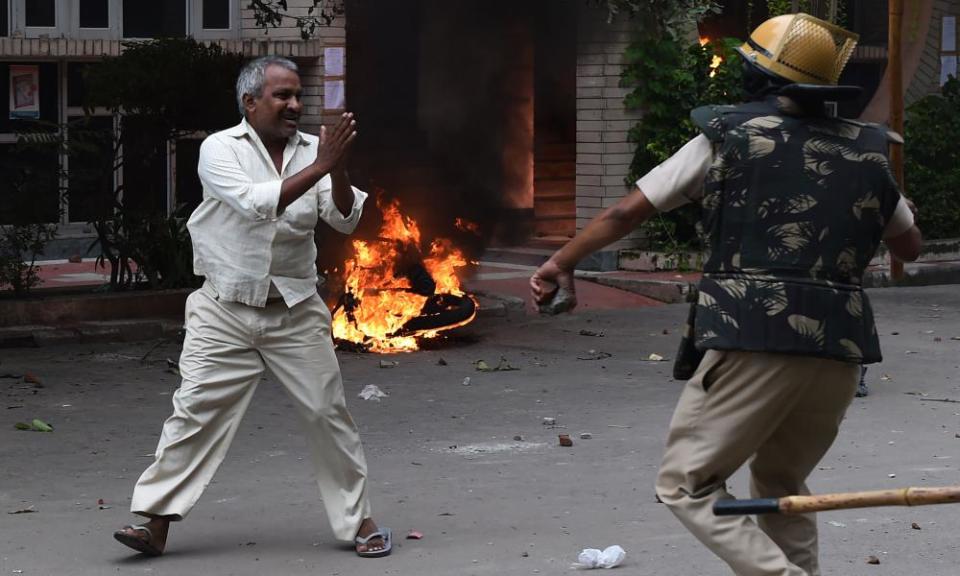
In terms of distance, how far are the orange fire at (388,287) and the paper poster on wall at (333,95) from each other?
3.25 m

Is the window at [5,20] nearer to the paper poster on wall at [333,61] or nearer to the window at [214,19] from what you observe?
the window at [214,19]

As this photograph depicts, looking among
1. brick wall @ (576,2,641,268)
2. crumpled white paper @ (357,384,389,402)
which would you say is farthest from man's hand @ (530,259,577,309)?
brick wall @ (576,2,641,268)

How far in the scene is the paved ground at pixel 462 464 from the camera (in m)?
5.95

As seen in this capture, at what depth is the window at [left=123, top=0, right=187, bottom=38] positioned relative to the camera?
14.6m

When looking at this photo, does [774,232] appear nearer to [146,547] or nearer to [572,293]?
[572,293]

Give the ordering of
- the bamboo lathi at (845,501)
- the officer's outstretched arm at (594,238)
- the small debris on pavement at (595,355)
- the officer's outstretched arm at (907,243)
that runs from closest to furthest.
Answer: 1. the bamboo lathi at (845,501)
2. the officer's outstretched arm at (594,238)
3. the officer's outstretched arm at (907,243)
4. the small debris on pavement at (595,355)

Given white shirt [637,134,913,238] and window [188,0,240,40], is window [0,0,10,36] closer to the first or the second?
window [188,0,240,40]

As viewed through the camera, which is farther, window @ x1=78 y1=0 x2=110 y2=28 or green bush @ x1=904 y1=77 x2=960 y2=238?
green bush @ x1=904 y1=77 x2=960 y2=238

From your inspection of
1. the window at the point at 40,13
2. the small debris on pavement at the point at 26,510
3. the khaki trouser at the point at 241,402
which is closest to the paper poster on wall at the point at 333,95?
the window at the point at 40,13

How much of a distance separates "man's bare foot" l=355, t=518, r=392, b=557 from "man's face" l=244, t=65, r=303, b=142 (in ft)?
4.83

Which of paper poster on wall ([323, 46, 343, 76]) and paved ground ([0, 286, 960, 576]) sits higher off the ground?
paper poster on wall ([323, 46, 343, 76])

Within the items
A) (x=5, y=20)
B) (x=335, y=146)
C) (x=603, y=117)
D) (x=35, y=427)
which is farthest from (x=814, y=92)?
(x=5, y=20)

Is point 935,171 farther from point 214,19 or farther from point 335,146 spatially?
point 335,146

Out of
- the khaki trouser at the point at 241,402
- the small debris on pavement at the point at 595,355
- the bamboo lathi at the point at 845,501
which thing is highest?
the bamboo lathi at the point at 845,501
